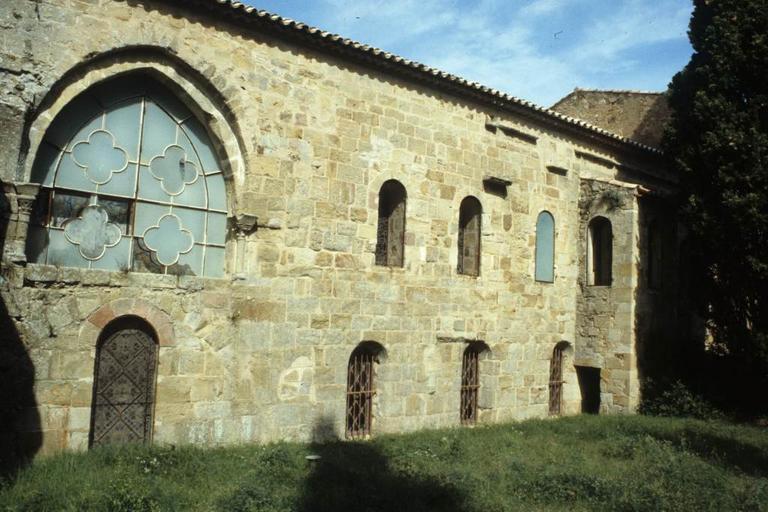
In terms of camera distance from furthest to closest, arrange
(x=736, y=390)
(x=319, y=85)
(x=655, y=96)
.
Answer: (x=655, y=96) < (x=736, y=390) < (x=319, y=85)

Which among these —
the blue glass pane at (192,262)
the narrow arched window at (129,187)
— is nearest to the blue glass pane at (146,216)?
the narrow arched window at (129,187)

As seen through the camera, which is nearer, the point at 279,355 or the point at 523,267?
the point at 279,355

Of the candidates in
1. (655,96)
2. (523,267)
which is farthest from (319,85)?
(655,96)

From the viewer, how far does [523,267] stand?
13.6m

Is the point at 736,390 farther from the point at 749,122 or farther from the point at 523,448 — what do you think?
the point at 523,448

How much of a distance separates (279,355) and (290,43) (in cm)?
486

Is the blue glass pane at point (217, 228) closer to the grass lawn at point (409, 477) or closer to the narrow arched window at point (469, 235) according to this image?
the grass lawn at point (409, 477)

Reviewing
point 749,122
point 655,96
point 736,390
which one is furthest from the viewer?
point 655,96

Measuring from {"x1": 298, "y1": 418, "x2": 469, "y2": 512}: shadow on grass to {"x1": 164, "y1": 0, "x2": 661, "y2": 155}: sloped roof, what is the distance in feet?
20.8

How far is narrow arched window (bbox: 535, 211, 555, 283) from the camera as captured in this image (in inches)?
551

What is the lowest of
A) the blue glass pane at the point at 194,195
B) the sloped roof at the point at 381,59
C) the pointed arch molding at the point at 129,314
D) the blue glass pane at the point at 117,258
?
the pointed arch molding at the point at 129,314

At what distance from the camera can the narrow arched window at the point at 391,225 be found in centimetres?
1167

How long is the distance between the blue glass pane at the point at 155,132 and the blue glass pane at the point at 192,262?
1.42m

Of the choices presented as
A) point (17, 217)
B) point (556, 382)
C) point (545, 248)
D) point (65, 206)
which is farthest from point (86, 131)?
point (556, 382)
